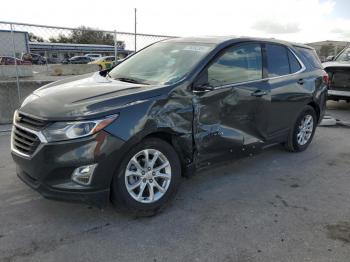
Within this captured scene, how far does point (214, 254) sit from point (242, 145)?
5.63ft

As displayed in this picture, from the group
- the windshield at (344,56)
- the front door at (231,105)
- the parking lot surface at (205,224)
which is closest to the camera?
the parking lot surface at (205,224)

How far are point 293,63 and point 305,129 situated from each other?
115 cm

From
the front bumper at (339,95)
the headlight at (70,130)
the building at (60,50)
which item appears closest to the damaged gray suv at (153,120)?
the headlight at (70,130)

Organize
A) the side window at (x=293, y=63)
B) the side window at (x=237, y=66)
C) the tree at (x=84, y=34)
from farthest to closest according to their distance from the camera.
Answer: the tree at (x=84, y=34)
the side window at (x=293, y=63)
the side window at (x=237, y=66)

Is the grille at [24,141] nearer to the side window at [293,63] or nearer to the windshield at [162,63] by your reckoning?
the windshield at [162,63]

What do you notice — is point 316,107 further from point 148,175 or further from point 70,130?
point 70,130

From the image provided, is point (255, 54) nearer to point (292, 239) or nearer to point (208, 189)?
point (208, 189)

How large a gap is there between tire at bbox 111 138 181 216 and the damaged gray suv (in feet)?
0.03

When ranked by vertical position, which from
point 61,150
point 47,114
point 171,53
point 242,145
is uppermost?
point 171,53

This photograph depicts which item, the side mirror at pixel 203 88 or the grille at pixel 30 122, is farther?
the side mirror at pixel 203 88

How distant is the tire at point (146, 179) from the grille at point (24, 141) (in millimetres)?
767

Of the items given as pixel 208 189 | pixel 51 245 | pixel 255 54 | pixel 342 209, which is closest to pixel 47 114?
pixel 51 245

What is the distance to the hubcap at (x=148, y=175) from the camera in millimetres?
3416

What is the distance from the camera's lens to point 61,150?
300 centimetres
